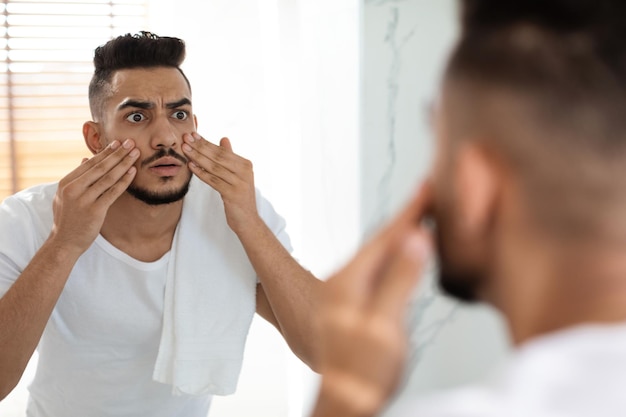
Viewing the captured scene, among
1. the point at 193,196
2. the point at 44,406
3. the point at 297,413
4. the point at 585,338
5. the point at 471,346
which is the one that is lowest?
the point at 297,413

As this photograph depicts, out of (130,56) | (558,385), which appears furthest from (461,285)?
(130,56)

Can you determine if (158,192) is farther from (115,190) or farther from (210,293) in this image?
(210,293)

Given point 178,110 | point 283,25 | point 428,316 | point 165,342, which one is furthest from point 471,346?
point 283,25

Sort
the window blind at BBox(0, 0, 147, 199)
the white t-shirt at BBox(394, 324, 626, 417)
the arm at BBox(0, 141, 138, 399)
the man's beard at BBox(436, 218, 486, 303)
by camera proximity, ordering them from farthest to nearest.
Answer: the window blind at BBox(0, 0, 147, 199)
the arm at BBox(0, 141, 138, 399)
the man's beard at BBox(436, 218, 486, 303)
the white t-shirt at BBox(394, 324, 626, 417)

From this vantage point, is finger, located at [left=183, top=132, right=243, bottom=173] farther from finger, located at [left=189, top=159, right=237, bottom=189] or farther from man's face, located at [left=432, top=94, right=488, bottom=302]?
man's face, located at [left=432, top=94, right=488, bottom=302]

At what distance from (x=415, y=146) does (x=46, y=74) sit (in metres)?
1.37

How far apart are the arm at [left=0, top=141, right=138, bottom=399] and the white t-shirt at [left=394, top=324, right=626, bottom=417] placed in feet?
3.47

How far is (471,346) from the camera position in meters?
1.25

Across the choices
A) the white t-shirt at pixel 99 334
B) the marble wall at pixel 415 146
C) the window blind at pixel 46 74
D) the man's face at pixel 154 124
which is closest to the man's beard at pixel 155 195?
the man's face at pixel 154 124

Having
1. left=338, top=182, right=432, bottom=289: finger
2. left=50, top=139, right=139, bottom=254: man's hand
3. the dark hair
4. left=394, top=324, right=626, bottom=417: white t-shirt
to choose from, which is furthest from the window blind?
left=394, top=324, right=626, bottom=417: white t-shirt

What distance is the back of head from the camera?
583 millimetres

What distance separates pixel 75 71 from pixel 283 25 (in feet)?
2.23

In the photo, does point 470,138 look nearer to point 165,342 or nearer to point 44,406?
point 165,342

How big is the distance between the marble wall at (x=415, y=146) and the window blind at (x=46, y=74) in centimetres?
110
